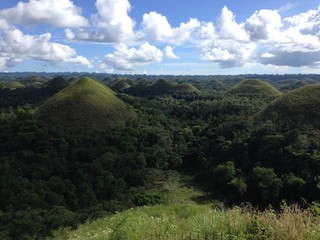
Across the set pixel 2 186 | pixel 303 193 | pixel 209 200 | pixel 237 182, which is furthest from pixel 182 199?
pixel 2 186

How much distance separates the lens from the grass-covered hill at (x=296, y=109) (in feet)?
164

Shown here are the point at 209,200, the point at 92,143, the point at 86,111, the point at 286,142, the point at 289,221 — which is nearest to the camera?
the point at 289,221

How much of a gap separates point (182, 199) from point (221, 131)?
741 inches

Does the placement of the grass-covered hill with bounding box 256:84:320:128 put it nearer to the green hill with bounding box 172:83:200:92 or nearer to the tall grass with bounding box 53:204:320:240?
the tall grass with bounding box 53:204:320:240

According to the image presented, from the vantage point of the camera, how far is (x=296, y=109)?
53781mm

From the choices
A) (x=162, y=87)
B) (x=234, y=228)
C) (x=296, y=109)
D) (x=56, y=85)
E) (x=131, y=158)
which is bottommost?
(x=131, y=158)

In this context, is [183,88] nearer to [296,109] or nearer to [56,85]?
[56,85]

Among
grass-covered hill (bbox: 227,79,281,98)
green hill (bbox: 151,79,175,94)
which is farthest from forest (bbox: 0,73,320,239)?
green hill (bbox: 151,79,175,94)

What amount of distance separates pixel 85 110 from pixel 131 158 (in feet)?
65.9

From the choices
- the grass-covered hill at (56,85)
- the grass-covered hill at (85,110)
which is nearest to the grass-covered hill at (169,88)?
the grass-covered hill at (56,85)

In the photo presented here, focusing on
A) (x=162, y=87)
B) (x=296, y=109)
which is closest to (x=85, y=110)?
(x=296, y=109)

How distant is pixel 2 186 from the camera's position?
3456cm

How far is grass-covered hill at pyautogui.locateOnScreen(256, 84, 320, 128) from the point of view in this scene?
50125 mm

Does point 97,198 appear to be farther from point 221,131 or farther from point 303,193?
point 221,131
